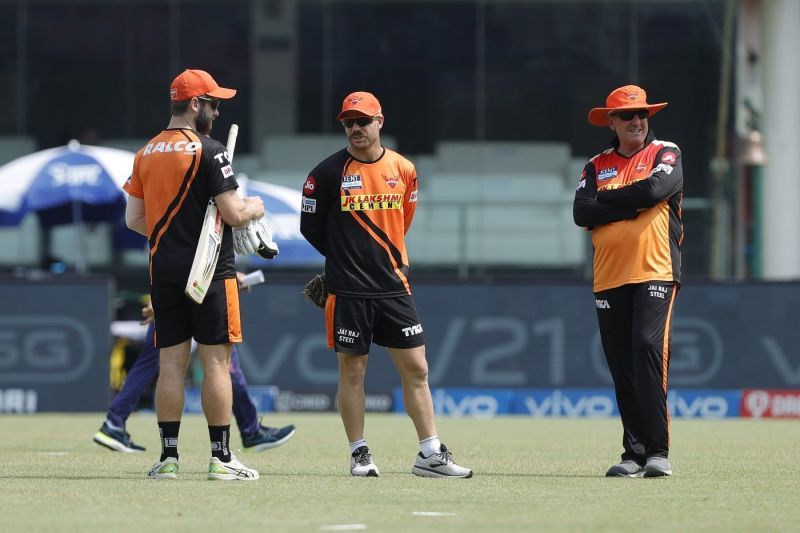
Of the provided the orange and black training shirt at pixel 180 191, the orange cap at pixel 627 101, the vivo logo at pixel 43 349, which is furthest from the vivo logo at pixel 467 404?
the orange and black training shirt at pixel 180 191

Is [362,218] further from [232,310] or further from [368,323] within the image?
[232,310]

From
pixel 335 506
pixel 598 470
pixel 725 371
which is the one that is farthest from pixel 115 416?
pixel 725 371

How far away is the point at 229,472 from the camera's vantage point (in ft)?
28.5

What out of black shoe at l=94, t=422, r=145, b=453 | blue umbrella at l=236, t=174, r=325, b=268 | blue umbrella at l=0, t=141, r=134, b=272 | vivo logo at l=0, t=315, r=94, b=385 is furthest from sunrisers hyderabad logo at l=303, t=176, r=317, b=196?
blue umbrella at l=0, t=141, r=134, b=272

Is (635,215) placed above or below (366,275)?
above

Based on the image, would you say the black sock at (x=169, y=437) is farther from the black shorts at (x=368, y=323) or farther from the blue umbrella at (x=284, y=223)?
the blue umbrella at (x=284, y=223)

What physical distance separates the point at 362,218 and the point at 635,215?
156 cm

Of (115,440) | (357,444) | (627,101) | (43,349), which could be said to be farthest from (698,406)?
(357,444)

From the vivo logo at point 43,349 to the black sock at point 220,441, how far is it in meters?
8.90

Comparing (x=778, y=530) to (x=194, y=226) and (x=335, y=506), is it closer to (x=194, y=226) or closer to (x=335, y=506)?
(x=335, y=506)

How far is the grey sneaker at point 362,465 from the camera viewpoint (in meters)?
8.99

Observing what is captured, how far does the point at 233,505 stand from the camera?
24.4 ft

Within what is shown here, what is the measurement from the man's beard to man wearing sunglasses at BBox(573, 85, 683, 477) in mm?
2178

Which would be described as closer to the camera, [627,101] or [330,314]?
[330,314]
